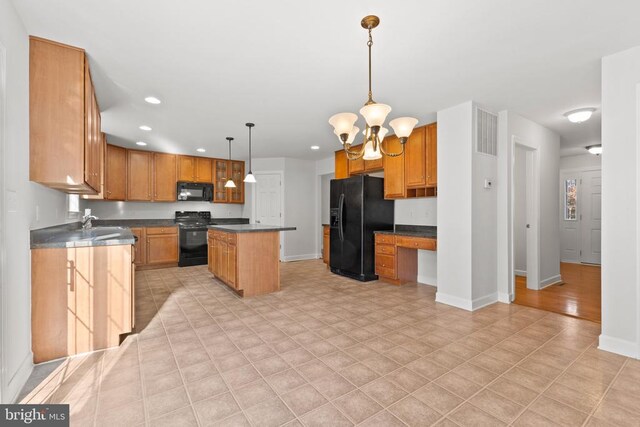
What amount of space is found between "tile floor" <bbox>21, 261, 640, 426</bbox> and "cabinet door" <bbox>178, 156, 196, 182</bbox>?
12.3 ft

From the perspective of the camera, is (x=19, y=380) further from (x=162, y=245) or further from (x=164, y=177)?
(x=164, y=177)

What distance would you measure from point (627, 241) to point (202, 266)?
6.29 meters

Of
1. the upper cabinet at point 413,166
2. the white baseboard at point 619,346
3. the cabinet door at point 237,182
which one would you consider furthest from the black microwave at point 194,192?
the white baseboard at point 619,346

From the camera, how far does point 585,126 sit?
4465mm

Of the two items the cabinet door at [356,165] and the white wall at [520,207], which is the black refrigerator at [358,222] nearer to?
the cabinet door at [356,165]

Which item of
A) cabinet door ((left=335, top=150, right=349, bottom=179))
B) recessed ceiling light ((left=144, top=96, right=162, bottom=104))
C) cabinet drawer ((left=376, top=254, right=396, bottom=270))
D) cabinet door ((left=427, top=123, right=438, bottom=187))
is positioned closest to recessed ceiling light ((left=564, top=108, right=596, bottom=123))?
cabinet door ((left=427, top=123, right=438, bottom=187))

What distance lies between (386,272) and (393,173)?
160cm

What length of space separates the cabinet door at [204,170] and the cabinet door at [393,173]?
13.3 feet

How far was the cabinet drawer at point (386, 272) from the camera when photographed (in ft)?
15.2

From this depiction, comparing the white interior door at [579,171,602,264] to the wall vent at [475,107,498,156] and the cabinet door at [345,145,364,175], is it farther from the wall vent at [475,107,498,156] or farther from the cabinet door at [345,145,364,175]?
the cabinet door at [345,145,364,175]

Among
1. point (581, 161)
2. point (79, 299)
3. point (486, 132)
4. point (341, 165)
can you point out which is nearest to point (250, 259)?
point (79, 299)

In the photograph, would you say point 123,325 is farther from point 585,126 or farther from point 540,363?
point 585,126

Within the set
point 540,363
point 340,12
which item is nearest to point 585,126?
point 540,363

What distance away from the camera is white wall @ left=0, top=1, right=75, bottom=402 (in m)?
1.77
